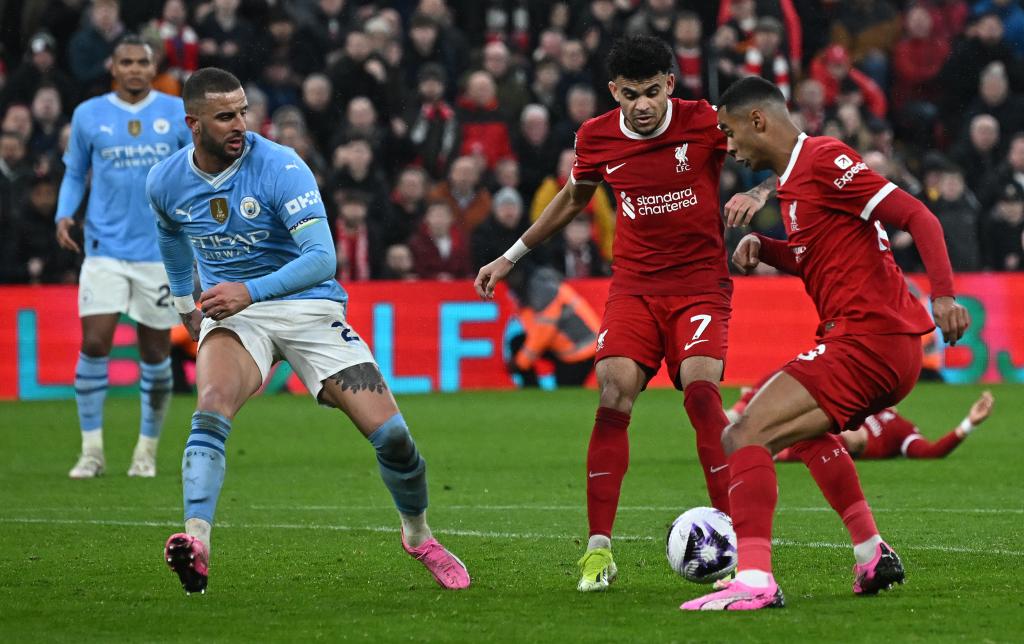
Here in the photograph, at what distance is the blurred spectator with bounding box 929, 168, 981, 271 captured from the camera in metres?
18.3

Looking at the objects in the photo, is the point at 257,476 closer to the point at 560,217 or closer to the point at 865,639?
the point at 560,217

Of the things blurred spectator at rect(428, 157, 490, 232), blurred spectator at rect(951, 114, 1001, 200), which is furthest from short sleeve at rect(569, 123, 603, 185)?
blurred spectator at rect(951, 114, 1001, 200)

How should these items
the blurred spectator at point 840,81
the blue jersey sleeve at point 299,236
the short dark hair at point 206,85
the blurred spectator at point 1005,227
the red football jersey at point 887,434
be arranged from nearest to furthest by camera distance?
the blue jersey sleeve at point 299,236 < the short dark hair at point 206,85 < the red football jersey at point 887,434 < the blurred spectator at point 1005,227 < the blurred spectator at point 840,81

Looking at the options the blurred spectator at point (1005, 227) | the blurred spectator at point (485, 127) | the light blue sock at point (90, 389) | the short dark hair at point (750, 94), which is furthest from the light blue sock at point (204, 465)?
the blurred spectator at point (1005, 227)

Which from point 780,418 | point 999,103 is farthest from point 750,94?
point 999,103

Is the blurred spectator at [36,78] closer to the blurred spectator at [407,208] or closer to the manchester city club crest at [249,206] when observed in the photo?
the blurred spectator at [407,208]

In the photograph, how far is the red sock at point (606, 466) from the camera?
23.4 ft

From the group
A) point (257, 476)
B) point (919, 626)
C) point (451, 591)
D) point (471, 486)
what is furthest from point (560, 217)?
point (257, 476)

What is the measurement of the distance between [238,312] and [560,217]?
59.8 inches

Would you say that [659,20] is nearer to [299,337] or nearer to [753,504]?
[299,337]

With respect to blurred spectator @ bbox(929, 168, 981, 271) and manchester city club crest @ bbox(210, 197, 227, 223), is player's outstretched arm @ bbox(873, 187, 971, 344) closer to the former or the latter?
manchester city club crest @ bbox(210, 197, 227, 223)

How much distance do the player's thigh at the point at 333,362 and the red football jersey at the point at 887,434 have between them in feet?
17.9

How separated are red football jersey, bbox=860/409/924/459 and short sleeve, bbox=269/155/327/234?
5756mm

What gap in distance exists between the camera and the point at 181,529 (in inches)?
352
